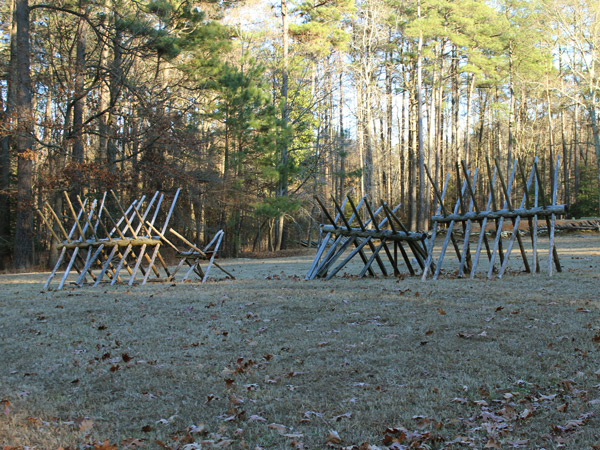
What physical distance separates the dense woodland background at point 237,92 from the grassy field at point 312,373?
1397cm

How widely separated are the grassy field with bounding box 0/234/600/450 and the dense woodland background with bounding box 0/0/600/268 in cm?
1397

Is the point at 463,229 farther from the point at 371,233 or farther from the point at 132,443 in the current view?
the point at 132,443

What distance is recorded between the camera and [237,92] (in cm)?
2536

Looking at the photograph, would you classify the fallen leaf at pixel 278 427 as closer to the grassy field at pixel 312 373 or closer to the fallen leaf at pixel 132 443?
the grassy field at pixel 312 373

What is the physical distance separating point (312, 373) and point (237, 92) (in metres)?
21.9

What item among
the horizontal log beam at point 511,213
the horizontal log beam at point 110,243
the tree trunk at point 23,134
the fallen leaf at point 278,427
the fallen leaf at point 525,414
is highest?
the tree trunk at point 23,134

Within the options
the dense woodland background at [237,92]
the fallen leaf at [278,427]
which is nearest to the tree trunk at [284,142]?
the dense woodland background at [237,92]

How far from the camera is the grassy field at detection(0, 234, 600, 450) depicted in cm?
385

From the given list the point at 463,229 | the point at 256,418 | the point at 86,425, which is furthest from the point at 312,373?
the point at 463,229

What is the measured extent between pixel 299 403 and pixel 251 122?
22128mm

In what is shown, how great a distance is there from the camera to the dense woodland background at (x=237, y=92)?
2161 cm

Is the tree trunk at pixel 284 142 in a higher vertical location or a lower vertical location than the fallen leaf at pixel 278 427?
higher

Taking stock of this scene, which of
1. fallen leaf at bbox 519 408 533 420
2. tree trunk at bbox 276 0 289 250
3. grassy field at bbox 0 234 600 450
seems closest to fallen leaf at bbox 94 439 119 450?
grassy field at bbox 0 234 600 450

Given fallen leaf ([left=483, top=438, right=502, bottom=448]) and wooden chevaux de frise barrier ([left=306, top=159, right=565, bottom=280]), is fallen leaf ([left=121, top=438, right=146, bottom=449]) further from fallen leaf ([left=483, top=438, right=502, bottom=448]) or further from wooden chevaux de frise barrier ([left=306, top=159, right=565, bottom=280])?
wooden chevaux de frise barrier ([left=306, top=159, right=565, bottom=280])
